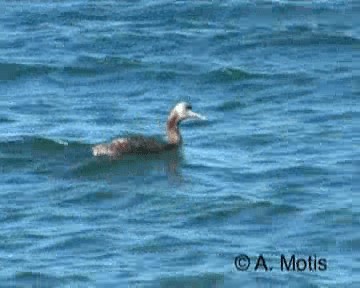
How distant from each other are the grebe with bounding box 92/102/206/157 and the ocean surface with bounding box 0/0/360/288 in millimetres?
134

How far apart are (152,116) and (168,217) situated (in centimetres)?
461

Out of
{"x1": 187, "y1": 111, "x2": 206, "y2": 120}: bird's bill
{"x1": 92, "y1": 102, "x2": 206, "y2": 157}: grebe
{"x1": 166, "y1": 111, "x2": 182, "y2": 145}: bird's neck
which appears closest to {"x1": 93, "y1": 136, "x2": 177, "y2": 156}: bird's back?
{"x1": 92, "y1": 102, "x2": 206, "y2": 157}: grebe

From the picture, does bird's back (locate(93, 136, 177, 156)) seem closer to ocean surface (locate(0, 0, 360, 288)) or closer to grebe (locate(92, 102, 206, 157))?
grebe (locate(92, 102, 206, 157))

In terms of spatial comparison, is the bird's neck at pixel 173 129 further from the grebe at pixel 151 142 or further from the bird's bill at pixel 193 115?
the bird's bill at pixel 193 115

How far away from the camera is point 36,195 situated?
24500 mm

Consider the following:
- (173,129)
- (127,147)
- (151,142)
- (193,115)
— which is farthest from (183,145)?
(127,147)

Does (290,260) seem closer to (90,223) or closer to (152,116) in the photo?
(90,223)

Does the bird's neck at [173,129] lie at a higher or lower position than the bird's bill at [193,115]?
lower

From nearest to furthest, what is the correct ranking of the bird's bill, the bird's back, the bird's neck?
1. the bird's back
2. the bird's neck
3. the bird's bill

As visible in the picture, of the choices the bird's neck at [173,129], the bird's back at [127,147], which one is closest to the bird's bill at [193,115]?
the bird's neck at [173,129]

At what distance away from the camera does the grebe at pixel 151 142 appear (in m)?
25.8

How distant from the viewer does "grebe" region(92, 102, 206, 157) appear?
2583 centimetres

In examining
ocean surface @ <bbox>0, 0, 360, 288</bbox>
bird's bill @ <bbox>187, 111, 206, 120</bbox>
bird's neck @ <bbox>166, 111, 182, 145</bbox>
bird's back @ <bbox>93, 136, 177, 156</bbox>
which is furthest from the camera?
bird's bill @ <bbox>187, 111, 206, 120</bbox>

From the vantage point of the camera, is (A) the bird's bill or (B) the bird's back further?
(A) the bird's bill
